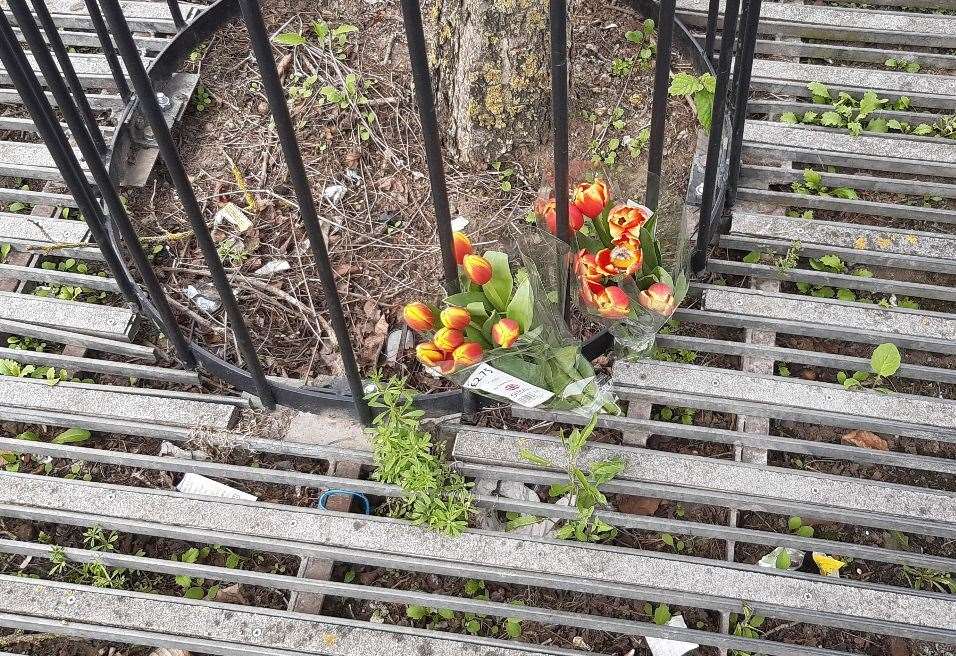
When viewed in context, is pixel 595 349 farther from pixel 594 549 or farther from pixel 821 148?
pixel 821 148

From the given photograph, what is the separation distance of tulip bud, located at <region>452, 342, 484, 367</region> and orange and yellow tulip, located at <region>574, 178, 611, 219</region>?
460 mm

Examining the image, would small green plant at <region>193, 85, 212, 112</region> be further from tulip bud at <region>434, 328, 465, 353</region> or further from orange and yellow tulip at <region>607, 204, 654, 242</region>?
orange and yellow tulip at <region>607, 204, 654, 242</region>

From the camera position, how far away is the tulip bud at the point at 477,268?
2062 mm

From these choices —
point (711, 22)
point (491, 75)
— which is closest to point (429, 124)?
point (711, 22)

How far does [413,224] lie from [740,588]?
1.48 meters

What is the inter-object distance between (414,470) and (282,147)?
2.91 feet

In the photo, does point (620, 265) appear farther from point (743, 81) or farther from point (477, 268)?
point (743, 81)

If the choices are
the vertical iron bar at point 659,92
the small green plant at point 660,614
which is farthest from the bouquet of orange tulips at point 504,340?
the small green plant at point 660,614

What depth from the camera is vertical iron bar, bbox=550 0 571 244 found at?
1696 millimetres

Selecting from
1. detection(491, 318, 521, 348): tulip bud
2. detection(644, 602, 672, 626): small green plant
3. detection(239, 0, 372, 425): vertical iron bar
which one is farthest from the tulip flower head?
detection(644, 602, 672, 626): small green plant

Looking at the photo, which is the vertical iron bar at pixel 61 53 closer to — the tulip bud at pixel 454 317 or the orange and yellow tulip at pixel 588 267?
the tulip bud at pixel 454 317

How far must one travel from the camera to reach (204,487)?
7.63ft

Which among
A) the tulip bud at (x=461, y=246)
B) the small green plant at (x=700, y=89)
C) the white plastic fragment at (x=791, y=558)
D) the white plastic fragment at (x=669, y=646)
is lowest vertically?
the white plastic fragment at (x=669, y=646)

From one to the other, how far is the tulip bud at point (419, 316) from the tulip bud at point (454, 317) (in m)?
0.05
